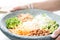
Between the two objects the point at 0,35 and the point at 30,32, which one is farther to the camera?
the point at 0,35

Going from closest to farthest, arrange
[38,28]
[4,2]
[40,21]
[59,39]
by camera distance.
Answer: [59,39] → [38,28] → [40,21] → [4,2]

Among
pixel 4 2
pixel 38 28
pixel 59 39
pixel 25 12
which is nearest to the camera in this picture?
pixel 59 39

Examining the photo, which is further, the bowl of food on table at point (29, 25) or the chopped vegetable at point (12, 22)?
the chopped vegetable at point (12, 22)

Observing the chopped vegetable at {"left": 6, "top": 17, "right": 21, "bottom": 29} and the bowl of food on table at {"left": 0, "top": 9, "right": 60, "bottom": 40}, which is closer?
the bowl of food on table at {"left": 0, "top": 9, "right": 60, "bottom": 40}

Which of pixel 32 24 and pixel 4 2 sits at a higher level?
pixel 4 2

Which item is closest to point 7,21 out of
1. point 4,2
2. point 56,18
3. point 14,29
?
point 14,29

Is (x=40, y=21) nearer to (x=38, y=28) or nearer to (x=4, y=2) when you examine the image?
(x=38, y=28)
